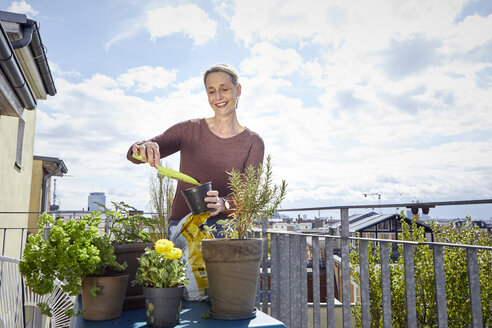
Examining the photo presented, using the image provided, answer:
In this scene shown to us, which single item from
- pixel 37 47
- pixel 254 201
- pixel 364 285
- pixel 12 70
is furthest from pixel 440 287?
pixel 37 47

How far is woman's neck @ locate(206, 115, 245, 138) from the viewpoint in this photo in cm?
181

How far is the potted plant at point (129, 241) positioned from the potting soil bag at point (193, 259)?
0.12 meters

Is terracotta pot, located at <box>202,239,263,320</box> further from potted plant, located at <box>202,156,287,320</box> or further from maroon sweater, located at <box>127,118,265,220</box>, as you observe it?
maroon sweater, located at <box>127,118,265,220</box>

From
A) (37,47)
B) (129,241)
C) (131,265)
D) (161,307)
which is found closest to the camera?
(161,307)

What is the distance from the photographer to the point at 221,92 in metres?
1.75

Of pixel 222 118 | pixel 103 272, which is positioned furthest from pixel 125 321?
pixel 222 118

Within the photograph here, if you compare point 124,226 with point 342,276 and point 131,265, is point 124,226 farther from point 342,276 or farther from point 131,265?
point 342,276

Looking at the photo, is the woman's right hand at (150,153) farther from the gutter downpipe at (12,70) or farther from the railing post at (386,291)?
the gutter downpipe at (12,70)

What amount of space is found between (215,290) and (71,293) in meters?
0.40

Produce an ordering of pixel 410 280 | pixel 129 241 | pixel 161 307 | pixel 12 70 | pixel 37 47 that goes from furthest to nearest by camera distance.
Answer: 1. pixel 37 47
2. pixel 12 70
3. pixel 410 280
4. pixel 129 241
5. pixel 161 307

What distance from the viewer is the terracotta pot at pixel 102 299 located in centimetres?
103

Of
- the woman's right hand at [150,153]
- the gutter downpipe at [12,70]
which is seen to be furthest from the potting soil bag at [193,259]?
the gutter downpipe at [12,70]

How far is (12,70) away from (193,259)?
8.82 ft

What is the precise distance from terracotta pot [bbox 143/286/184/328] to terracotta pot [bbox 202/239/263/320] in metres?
0.12
